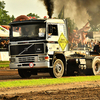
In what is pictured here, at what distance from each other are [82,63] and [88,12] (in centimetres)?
361

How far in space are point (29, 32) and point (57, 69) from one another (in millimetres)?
2443

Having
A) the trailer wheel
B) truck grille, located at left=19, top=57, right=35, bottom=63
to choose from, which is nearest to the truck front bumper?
truck grille, located at left=19, top=57, right=35, bottom=63

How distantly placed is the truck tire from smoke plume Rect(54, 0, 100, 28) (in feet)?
7.69

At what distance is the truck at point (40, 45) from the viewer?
15.9 meters

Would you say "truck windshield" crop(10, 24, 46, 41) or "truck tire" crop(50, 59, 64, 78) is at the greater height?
"truck windshield" crop(10, 24, 46, 41)

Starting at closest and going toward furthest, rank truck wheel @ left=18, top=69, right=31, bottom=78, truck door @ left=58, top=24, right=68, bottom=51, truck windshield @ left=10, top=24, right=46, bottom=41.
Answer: truck windshield @ left=10, top=24, right=46, bottom=41
truck door @ left=58, top=24, right=68, bottom=51
truck wheel @ left=18, top=69, right=31, bottom=78

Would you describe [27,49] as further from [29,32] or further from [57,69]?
[57,69]

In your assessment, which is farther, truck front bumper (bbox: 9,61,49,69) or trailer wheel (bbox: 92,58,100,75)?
trailer wheel (bbox: 92,58,100,75)

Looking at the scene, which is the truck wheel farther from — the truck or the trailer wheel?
the trailer wheel

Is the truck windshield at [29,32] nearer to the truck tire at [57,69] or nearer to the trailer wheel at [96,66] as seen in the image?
the truck tire at [57,69]

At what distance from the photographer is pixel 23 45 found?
52.7 ft

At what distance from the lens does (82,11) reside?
65.2 ft

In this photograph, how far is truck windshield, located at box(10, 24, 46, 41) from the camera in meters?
15.8

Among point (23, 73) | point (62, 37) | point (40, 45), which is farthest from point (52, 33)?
point (23, 73)
